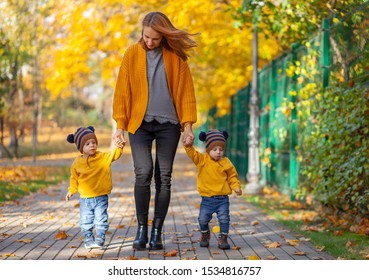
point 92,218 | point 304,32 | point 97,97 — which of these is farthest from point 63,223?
point 97,97

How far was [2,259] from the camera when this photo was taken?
6293mm

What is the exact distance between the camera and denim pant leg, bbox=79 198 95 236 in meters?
6.95

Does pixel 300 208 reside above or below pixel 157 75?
below

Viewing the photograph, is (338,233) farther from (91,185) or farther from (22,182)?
(22,182)

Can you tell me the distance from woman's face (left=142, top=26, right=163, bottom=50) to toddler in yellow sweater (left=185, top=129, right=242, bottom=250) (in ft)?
3.13

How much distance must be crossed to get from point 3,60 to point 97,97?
6618cm

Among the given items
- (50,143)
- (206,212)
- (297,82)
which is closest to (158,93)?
(206,212)

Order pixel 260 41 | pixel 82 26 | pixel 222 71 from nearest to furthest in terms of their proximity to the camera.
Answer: pixel 260 41
pixel 222 71
pixel 82 26

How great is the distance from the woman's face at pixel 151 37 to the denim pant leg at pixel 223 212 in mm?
1565

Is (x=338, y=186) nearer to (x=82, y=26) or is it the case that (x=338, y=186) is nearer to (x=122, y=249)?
(x=122, y=249)

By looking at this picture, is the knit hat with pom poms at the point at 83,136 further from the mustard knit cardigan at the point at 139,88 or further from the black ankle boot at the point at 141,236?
the black ankle boot at the point at 141,236

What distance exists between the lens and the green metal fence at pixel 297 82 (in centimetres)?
862

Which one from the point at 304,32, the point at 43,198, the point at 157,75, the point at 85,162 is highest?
the point at 304,32

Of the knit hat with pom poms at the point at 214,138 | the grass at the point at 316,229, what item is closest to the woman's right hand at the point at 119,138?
the knit hat with pom poms at the point at 214,138
